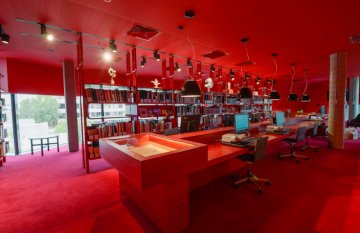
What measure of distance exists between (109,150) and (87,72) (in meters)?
6.37

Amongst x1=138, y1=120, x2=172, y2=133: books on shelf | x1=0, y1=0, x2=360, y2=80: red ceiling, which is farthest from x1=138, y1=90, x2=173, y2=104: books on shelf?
x1=0, y1=0, x2=360, y2=80: red ceiling

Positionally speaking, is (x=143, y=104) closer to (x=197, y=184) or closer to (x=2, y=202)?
(x=197, y=184)

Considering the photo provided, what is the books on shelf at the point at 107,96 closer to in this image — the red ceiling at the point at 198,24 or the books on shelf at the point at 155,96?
the books on shelf at the point at 155,96

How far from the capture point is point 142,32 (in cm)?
369

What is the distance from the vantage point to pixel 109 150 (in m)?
2.42

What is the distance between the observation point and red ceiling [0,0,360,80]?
2.67 m

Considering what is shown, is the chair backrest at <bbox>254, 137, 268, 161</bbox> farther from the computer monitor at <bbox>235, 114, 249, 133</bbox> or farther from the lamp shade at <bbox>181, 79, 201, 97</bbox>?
the lamp shade at <bbox>181, 79, 201, 97</bbox>

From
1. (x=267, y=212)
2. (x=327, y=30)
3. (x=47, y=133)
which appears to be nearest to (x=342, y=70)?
(x=327, y=30)

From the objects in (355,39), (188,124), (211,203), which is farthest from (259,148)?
(355,39)

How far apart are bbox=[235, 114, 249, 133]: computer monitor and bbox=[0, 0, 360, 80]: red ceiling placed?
183cm

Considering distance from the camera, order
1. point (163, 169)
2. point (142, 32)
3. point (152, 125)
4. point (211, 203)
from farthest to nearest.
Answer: point (152, 125)
point (142, 32)
point (211, 203)
point (163, 169)

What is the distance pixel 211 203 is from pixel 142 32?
3618 millimetres

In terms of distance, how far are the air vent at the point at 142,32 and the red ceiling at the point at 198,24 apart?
0.44ft

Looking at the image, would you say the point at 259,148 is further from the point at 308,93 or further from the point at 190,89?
the point at 308,93
